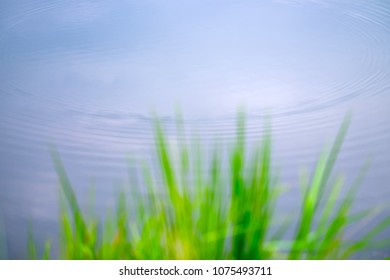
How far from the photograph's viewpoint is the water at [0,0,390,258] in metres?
1.75

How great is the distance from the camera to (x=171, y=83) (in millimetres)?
2238

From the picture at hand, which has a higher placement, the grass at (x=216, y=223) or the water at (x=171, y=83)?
the grass at (x=216, y=223)

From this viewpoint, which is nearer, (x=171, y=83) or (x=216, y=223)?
(x=216, y=223)

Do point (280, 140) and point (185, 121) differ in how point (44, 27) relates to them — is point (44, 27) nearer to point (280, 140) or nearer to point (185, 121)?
point (185, 121)

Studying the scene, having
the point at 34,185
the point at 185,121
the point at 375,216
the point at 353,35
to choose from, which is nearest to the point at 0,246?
the point at 34,185

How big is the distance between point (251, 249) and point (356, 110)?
124cm

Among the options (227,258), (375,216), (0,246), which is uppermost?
(227,258)

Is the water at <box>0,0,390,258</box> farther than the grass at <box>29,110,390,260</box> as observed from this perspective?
Yes

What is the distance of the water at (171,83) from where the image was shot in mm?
1745

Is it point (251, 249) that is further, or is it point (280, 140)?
point (280, 140)

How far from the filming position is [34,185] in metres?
1.71

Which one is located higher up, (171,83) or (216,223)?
(216,223)

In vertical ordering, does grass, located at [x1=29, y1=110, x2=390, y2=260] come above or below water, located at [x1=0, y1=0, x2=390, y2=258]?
above

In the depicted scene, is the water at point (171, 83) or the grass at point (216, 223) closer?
the grass at point (216, 223)
